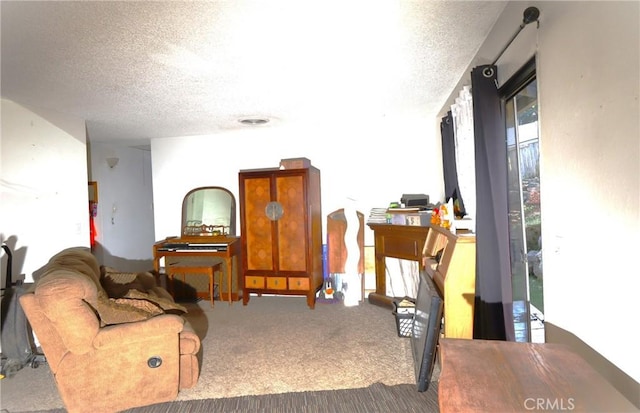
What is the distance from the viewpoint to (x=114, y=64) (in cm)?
249

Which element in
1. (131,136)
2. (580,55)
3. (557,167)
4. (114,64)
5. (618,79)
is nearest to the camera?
(618,79)

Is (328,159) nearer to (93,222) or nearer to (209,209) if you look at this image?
(209,209)

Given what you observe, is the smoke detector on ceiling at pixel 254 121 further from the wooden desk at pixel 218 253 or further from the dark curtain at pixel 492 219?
the dark curtain at pixel 492 219

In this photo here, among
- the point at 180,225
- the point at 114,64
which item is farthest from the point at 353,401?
the point at 180,225

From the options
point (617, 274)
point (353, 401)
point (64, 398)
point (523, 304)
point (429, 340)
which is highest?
point (617, 274)

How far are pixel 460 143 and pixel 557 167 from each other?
1335mm

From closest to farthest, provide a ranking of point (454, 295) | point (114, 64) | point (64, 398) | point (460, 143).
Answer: point (64, 398) < point (454, 295) < point (114, 64) < point (460, 143)

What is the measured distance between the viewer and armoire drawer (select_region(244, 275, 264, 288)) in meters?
4.27

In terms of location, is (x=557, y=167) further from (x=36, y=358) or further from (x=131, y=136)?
(x=131, y=136)

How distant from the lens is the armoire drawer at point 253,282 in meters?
4.27

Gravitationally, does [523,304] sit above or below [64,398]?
above

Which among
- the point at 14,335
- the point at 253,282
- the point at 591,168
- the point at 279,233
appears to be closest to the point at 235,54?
the point at 591,168

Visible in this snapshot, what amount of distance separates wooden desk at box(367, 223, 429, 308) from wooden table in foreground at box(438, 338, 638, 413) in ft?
8.62

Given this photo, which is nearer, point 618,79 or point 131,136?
point 618,79
